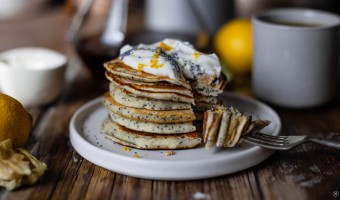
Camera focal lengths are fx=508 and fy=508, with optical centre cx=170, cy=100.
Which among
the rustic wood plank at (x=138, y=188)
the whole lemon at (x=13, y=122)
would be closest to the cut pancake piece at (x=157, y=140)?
the rustic wood plank at (x=138, y=188)

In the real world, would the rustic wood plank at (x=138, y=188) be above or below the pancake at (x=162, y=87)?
below

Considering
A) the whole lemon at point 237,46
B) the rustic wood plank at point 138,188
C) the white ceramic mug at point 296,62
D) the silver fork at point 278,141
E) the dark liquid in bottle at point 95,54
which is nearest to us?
the rustic wood plank at point 138,188

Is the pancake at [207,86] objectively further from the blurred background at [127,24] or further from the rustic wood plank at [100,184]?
the blurred background at [127,24]

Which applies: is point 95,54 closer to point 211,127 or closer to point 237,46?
point 237,46

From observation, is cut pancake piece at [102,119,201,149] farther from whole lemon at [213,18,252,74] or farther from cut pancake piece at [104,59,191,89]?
whole lemon at [213,18,252,74]

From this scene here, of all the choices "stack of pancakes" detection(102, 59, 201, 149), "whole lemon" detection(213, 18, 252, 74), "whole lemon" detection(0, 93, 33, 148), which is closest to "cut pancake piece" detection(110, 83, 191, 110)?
"stack of pancakes" detection(102, 59, 201, 149)

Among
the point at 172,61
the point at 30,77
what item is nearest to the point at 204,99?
the point at 172,61
